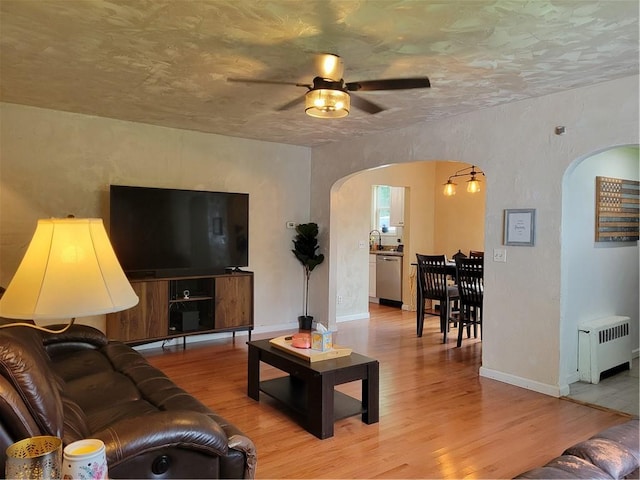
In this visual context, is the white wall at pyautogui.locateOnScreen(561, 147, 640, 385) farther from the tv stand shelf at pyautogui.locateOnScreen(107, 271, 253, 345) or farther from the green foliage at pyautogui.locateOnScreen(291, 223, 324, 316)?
the tv stand shelf at pyautogui.locateOnScreen(107, 271, 253, 345)

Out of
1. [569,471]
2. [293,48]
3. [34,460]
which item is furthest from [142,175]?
[569,471]

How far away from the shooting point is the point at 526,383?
398 centimetres

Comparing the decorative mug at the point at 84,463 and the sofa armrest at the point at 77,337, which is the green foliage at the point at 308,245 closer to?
the sofa armrest at the point at 77,337

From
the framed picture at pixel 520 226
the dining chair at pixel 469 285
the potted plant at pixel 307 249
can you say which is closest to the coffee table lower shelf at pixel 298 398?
the framed picture at pixel 520 226

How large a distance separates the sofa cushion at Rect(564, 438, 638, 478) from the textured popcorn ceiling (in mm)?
2006

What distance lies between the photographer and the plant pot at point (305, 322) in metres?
6.23

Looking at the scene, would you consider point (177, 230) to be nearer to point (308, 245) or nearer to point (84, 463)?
point (308, 245)

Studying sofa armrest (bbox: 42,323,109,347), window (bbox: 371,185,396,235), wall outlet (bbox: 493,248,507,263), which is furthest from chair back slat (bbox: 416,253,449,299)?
sofa armrest (bbox: 42,323,109,347)

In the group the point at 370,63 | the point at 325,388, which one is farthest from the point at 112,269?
the point at 370,63

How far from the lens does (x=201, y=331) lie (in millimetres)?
5043


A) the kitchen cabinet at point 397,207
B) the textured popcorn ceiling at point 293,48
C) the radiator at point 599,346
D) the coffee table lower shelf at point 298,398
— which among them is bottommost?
the coffee table lower shelf at point 298,398

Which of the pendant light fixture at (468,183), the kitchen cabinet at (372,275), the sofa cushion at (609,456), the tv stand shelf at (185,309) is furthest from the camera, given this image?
the kitchen cabinet at (372,275)

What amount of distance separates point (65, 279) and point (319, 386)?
6.24ft

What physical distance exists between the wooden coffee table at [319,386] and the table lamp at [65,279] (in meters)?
1.75
